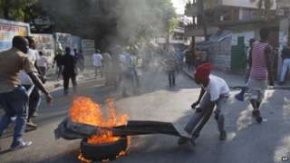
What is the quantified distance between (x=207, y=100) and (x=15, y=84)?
277 cm

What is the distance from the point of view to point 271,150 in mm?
6172

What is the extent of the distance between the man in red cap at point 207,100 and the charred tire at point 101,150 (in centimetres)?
100

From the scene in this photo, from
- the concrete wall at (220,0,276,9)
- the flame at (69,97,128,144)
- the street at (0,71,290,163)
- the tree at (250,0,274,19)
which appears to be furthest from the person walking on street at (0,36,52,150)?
the concrete wall at (220,0,276,9)

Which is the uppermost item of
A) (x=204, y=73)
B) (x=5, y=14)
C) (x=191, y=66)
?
(x=5, y=14)

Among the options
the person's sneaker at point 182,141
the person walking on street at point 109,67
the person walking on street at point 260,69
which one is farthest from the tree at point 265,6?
the person's sneaker at point 182,141

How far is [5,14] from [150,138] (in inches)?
641

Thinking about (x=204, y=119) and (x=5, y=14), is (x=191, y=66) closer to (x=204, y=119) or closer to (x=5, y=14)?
(x=5, y=14)

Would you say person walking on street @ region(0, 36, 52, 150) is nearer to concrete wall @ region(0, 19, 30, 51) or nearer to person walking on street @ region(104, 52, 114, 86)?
person walking on street @ region(104, 52, 114, 86)

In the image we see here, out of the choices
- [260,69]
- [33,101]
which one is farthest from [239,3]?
[33,101]

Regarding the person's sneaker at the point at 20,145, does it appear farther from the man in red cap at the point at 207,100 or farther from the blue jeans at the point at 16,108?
the man in red cap at the point at 207,100

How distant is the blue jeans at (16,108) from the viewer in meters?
6.46

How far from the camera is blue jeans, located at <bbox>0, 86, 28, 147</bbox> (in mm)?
6458

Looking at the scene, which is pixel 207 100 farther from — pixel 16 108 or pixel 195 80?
pixel 16 108

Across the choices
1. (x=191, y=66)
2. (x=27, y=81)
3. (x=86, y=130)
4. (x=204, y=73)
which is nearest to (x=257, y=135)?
(x=204, y=73)
